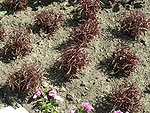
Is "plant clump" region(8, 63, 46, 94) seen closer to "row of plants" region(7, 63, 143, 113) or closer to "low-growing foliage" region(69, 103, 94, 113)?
"row of plants" region(7, 63, 143, 113)

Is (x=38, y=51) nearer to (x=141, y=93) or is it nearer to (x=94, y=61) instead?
(x=94, y=61)

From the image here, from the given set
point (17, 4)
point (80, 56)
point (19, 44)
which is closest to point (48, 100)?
point (80, 56)

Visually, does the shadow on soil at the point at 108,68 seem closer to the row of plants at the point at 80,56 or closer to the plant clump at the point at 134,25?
the row of plants at the point at 80,56

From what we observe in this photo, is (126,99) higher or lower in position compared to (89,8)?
lower

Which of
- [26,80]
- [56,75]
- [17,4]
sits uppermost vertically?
[17,4]

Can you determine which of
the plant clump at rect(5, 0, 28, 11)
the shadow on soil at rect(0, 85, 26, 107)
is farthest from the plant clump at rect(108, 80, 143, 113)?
the plant clump at rect(5, 0, 28, 11)

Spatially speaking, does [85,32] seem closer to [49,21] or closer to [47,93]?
[49,21]

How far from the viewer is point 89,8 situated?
250 inches

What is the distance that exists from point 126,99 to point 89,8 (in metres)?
2.38

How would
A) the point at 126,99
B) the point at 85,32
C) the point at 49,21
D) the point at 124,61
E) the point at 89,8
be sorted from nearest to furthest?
the point at 126,99 < the point at 124,61 < the point at 85,32 < the point at 49,21 < the point at 89,8

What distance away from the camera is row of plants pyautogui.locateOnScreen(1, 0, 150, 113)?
4801 millimetres

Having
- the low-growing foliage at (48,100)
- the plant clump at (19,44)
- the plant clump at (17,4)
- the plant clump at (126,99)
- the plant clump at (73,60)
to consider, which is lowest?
the plant clump at (126,99)

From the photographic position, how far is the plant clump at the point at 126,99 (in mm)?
4746

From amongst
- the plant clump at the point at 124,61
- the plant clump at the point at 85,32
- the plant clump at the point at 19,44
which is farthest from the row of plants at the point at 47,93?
the plant clump at the point at 85,32
